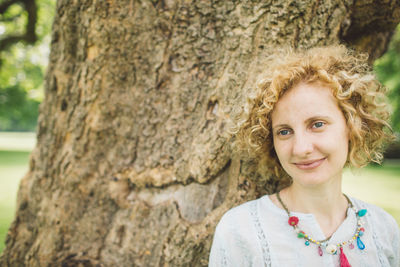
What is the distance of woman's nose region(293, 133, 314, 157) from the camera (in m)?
1.40

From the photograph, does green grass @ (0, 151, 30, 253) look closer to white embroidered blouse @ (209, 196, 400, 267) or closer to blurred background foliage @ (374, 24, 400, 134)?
white embroidered blouse @ (209, 196, 400, 267)

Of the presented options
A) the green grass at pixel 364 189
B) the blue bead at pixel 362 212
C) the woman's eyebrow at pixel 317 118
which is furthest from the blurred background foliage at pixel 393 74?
the woman's eyebrow at pixel 317 118

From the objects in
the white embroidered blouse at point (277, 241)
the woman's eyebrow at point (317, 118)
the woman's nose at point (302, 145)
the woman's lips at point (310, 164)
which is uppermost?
the woman's eyebrow at point (317, 118)

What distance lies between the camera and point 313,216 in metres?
1.57

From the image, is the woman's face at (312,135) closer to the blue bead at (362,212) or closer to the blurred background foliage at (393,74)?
the blue bead at (362,212)

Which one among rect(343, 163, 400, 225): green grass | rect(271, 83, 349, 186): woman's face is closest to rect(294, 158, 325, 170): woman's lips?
rect(271, 83, 349, 186): woman's face

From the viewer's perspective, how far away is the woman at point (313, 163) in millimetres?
1455

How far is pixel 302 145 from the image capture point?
1.41 m

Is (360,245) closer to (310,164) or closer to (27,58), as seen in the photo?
(310,164)

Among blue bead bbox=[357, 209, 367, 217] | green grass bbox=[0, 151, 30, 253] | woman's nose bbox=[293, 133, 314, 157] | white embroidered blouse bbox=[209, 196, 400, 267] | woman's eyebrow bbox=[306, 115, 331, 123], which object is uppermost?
woman's eyebrow bbox=[306, 115, 331, 123]

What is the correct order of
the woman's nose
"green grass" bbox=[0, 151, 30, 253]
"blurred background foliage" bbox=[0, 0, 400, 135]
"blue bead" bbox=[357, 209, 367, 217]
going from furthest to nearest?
"blurred background foliage" bbox=[0, 0, 400, 135], "green grass" bbox=[0, 151, 30, 253], "blue bead" bbox=[357, 209, 367, 217], the woman's nose

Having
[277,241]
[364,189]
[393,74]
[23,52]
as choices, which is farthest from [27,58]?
[277,241]

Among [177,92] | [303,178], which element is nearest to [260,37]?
[177,92]

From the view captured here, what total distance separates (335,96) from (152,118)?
1.16 meters
